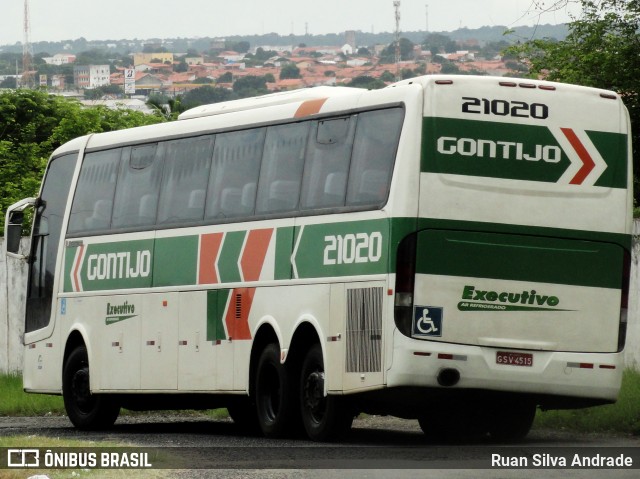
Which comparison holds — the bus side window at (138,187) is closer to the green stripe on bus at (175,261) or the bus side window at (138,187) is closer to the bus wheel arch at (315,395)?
the green stripe on bus at (175,261)

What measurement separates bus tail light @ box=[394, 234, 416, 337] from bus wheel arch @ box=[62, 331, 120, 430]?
676cm

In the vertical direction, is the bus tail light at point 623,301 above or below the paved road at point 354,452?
above

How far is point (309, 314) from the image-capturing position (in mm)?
15789

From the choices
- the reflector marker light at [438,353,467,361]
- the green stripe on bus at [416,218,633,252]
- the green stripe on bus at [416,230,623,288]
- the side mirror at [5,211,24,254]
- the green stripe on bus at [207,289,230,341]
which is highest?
the green stripe on bus at [416,218,633,252]

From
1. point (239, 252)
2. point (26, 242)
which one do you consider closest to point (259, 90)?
point (26, 242)

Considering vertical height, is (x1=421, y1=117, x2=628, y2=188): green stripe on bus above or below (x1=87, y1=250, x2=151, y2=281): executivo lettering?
above

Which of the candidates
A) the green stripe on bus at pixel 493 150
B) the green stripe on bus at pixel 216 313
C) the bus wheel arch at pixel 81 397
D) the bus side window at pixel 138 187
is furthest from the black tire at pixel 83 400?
the green stripe on bus at pixel 493 150

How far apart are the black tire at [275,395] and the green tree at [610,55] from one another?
717cm

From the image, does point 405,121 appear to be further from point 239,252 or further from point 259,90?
point 259,90

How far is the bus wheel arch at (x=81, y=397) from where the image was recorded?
20203mm

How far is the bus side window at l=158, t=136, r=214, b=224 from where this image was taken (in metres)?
18.1

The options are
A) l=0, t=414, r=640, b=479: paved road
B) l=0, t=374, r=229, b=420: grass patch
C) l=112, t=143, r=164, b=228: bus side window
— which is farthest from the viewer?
l=0, t=374, r=229, b=420: grass patch

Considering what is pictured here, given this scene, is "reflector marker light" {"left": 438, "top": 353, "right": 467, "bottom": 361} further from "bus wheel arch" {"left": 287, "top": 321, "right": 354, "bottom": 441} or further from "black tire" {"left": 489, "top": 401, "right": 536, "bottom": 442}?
"black tire" {"left": 489, "top": 401, "right": 536, "bottom": 442}

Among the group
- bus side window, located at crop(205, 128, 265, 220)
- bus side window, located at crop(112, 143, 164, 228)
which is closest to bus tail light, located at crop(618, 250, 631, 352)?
bus side window, located at crop(205, 128, 265, 220)
